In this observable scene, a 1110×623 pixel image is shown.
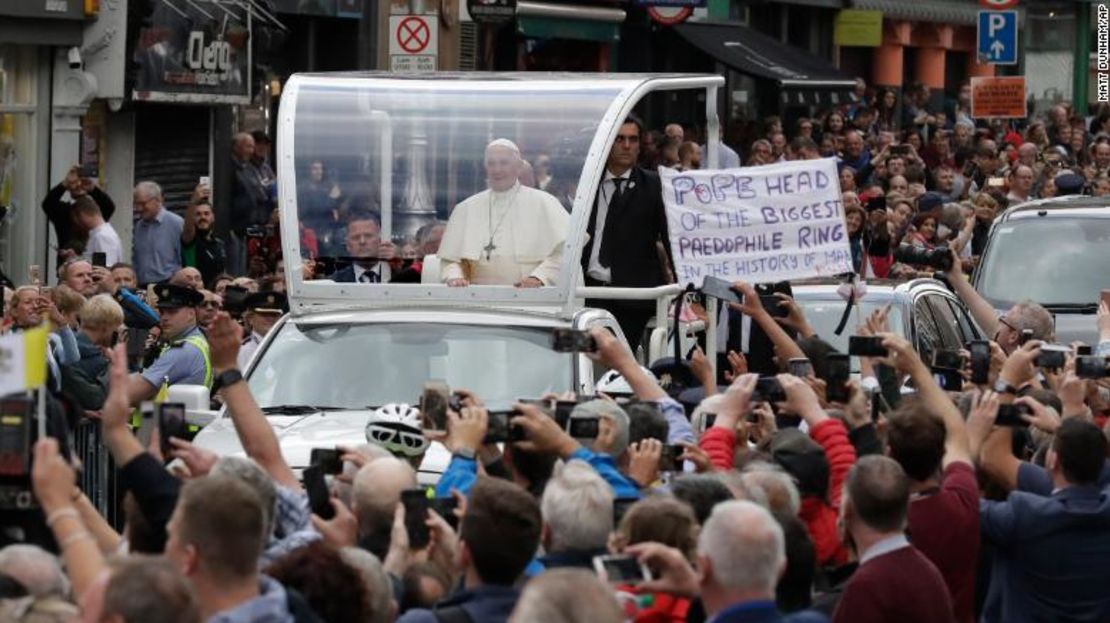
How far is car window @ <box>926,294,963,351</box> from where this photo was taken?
56.2ft

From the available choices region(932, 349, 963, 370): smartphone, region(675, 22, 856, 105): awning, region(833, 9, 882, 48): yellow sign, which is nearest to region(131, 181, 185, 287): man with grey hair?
region(932, 349, 963, 370): smartphone

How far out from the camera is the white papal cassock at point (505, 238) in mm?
14141

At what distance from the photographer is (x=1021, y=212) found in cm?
2080

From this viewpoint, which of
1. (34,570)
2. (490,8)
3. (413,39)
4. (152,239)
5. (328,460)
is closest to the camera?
(34,570)

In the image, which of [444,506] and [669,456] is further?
[669,456]

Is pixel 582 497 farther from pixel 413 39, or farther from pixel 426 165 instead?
pixel 413 39

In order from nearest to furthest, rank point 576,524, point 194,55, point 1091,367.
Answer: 1. point 576,524
2. point 1091,367
3. point 194,55

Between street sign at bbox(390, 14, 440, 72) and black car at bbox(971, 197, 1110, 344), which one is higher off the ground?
street sign at bbox(390, 14, 440, 72)

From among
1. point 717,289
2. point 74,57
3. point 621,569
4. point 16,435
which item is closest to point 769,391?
point 717,289

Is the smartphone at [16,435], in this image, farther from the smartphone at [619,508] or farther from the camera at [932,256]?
the camera at [932,256]

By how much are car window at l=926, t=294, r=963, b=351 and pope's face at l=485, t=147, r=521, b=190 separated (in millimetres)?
3683

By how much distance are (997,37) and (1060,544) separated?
24385mm

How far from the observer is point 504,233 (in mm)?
14211

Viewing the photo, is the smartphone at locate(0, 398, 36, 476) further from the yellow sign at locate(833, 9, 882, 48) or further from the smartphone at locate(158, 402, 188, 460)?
the yellow sign at locate(833, 9, 882, 48)
